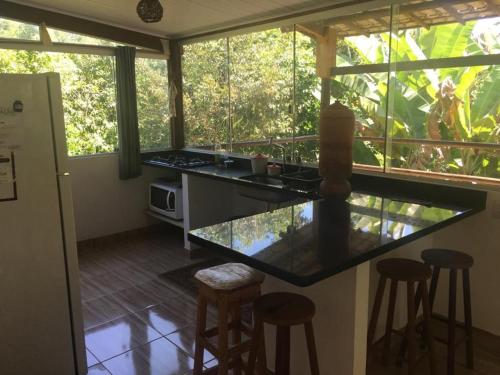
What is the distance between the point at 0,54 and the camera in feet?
12.5

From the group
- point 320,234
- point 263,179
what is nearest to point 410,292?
point 320,234

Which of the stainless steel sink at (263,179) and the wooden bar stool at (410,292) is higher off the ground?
the stainless steel sink at (263,179)

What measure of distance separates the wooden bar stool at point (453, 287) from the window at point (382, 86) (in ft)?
3.04

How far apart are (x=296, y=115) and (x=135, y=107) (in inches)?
72.1

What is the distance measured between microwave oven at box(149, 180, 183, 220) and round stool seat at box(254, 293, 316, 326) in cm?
277

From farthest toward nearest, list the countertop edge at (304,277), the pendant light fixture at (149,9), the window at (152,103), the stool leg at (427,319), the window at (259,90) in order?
the window at (152,103)
the window at (259,90)
the pendant light fixture at (149,9)
the stool leg at (427,319)
the countertop edge at (304,277)

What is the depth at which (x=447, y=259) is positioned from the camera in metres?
2.32

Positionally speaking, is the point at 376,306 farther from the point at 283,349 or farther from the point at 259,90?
the point at 259,90

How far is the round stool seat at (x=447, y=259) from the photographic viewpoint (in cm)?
226

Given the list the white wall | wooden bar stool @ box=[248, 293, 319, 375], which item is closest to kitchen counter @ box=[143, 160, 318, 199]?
the white wall

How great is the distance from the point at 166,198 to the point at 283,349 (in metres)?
3.05

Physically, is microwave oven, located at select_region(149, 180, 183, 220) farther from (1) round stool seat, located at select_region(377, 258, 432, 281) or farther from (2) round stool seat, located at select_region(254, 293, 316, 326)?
(2) round stool seat, located at select_region(254, 293, 316, 326)

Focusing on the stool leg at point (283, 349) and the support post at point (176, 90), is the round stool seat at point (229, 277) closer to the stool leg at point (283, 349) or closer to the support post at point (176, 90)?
the stool leg at point (283, 349)

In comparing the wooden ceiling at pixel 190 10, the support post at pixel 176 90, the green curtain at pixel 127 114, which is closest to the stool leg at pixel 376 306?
the wooden ceiling at pixel 190 10
